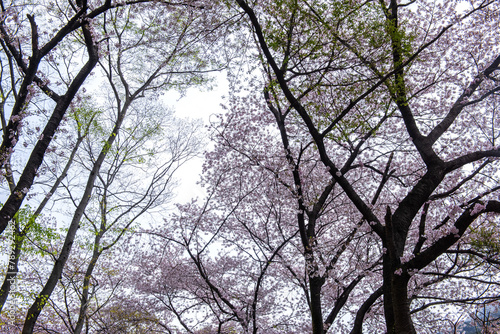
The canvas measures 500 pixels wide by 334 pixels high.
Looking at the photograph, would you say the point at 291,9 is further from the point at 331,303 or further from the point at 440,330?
the point at 440,330

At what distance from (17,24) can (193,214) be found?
6.66 metres

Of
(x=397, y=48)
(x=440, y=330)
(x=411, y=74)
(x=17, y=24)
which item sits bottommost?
(x=440, y=330)

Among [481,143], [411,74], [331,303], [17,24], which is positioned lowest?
[331,303]

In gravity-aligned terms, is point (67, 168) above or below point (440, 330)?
above

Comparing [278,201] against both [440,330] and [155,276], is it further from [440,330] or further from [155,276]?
[440,330]

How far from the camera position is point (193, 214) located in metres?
10.5

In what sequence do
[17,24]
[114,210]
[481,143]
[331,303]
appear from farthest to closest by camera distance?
[331,303] < [114,210] < [481,143] < [17,24]

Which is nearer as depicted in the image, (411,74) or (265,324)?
(411,74)

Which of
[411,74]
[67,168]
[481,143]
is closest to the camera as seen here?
[411,74]

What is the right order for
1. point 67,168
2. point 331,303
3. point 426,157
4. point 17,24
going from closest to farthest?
point 17,24 < point 426,157 < point 67,168 < point 331,303

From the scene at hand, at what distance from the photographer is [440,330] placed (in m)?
10.1

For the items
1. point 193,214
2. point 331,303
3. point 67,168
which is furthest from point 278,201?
point 67,168

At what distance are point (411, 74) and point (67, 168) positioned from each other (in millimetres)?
9756

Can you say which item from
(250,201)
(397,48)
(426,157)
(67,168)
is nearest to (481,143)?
(426,157)
